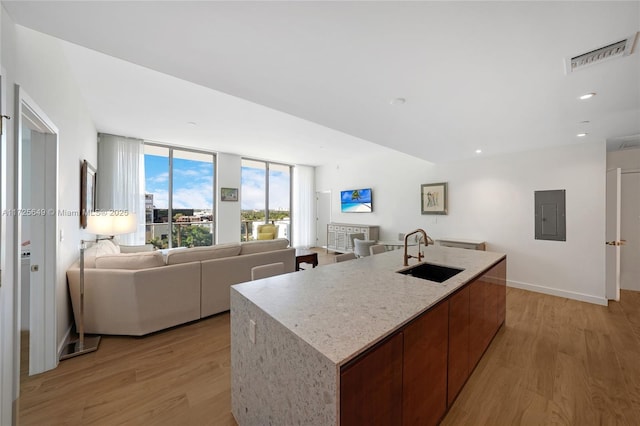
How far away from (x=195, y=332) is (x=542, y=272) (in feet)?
17.0

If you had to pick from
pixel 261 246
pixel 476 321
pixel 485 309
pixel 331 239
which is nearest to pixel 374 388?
pixel 476 321

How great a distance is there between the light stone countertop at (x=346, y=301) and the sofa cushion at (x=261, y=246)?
5.31ft

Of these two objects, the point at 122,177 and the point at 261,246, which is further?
the point at 122,177

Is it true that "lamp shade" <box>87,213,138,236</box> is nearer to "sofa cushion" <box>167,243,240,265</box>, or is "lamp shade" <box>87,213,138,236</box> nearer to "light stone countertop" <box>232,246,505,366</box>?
"sofa cushion" <box>167,243,240,265</box>

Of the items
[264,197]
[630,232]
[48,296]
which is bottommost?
[48,296]

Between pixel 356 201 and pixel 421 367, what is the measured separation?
5.78 meters

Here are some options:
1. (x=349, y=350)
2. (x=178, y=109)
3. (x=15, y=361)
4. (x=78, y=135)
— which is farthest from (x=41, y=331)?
(x=178, y=109)

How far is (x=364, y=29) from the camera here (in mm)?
1372

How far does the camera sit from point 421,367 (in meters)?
1.22

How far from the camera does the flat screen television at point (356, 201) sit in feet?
21.6

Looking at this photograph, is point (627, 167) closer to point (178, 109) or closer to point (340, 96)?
point (340, 96)

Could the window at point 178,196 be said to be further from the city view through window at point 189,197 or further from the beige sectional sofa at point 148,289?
the beige sectional sofa at point 148,289

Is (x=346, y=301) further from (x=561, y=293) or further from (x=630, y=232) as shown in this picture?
(x=630, y=232)

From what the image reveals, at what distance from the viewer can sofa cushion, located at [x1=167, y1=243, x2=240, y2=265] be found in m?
2.74
